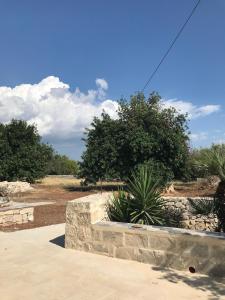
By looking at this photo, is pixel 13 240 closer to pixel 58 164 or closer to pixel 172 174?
pixel 172 174

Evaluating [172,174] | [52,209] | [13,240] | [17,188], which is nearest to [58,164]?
[17,188]

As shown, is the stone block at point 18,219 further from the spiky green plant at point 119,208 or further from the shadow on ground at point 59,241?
the spiky green plant at point 119,208

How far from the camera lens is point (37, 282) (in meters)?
4.85

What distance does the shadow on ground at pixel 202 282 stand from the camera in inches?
168

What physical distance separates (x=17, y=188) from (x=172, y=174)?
10882mm

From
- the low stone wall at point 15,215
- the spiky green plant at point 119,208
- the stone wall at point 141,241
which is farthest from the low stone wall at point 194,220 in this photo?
the low stone wall at point 15,215

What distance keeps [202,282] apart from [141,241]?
4.11 ft

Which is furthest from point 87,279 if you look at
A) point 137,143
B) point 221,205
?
point 137,143

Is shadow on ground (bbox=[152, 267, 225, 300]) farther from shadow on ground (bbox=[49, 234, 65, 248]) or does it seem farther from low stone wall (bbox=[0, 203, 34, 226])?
low stone wall (bbox=[0, 203, 34, 226])

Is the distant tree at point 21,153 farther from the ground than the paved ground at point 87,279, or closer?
farther from the ground

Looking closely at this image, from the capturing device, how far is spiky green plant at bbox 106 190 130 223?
22.4 feet

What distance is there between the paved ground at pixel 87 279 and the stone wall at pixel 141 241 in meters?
0.16

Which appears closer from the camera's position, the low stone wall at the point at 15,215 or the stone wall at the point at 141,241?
the stone wall at the point at 141,241

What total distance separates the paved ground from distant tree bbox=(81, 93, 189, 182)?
632 inches
